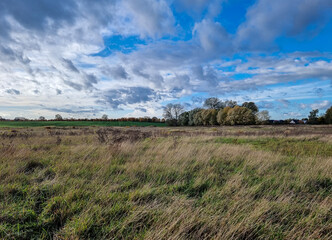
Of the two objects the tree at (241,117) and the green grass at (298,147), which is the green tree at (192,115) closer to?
the tree at (241,117)

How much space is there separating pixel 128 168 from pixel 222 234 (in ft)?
11.4

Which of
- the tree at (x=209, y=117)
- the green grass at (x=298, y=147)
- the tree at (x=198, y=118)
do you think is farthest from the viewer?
the tree at (x=198, y=118)

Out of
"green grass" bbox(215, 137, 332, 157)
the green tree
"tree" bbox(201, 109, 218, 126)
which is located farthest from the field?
the green tree

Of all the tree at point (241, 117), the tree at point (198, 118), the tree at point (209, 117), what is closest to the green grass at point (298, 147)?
the tree at point (241, 117)

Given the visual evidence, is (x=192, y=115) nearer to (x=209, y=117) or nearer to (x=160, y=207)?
(x=209, y=117)

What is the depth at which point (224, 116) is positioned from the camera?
74.9 meters

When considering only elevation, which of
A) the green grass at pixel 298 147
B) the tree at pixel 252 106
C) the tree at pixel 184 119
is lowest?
the green grass at pixel 298 147

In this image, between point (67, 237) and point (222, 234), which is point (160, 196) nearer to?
point (222, 234)

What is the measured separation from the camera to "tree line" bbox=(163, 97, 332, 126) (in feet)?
227

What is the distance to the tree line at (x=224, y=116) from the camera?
69.2 m

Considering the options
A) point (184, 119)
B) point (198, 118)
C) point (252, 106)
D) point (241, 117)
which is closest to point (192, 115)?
point (184, 119)

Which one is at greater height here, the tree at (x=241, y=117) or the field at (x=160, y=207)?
the tree at (x=241, y=117)

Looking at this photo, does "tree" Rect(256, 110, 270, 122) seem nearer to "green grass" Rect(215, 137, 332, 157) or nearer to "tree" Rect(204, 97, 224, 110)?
"tree" Rect(204, 97, 224, 110)

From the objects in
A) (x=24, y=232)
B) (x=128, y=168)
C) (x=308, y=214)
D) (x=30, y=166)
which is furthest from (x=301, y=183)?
(x=30, y=166)
